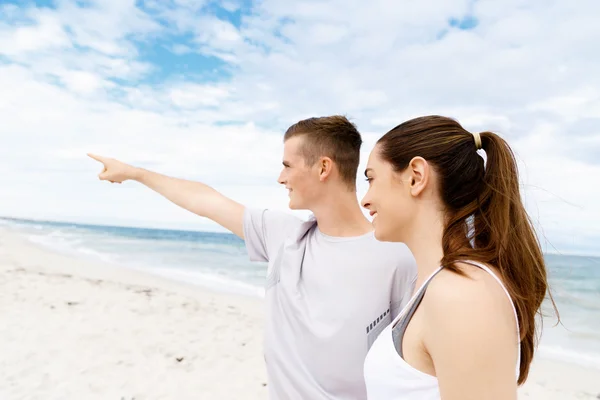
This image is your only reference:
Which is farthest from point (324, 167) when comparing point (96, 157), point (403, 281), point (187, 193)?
point (96, 157)

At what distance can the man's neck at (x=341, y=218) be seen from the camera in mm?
2299

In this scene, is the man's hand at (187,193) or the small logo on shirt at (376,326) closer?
the small logo on shirt at (376,326)

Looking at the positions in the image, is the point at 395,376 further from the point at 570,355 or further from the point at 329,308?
the point at 570,355

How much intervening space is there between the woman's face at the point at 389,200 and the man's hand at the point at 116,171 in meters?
1.84

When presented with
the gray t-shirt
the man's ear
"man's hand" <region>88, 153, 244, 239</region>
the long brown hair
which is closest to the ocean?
the long brown hair

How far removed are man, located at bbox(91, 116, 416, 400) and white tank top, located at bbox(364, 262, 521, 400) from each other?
2.18 feet

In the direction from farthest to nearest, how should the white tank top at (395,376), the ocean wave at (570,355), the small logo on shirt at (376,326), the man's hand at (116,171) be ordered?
the ocean wave at (570,355)
the man's hand at (116,171)
the small logo on shirt at (376,326)
the white tank top at (395,376)

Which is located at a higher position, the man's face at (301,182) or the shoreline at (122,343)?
the man's face at (301,182)

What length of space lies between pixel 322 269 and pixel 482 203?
955 mm

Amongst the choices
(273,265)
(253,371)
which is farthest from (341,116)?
(253,371)

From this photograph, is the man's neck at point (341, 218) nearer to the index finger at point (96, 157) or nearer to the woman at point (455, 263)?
the woman at point (455, 263)

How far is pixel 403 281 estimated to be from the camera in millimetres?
2066

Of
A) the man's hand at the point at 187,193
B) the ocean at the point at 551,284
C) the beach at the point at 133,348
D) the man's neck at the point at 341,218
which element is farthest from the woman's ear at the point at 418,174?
the beach at the point at 133,348

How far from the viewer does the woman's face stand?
143cm
